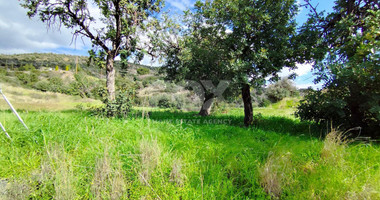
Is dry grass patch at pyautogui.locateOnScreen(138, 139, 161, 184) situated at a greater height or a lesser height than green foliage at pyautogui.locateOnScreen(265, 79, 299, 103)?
lesser

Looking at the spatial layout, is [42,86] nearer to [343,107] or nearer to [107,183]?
[107,183]

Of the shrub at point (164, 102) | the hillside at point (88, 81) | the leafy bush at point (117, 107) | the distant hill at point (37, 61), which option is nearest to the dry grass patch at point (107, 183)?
the hillside at point (88, 81)

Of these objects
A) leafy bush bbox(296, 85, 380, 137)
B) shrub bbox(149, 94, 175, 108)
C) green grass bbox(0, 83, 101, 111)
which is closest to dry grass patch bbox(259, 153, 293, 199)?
leafy bush bbox(296, 85, 380, 137)

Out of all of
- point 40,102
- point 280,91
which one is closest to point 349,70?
point 280,91

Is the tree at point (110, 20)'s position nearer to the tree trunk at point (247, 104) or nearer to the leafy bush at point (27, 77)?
the tree trunk at point (247, 104)

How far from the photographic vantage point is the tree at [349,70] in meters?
4.35

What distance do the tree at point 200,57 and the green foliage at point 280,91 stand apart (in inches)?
458

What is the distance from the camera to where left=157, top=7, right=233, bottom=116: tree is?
6.43 m

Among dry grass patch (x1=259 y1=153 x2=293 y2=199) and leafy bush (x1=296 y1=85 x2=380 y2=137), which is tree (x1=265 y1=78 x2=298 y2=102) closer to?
leafy bush (x1=296 y1=85 x2=380 y2=137)

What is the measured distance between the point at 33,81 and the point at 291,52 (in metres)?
42.6

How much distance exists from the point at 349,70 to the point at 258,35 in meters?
2.83

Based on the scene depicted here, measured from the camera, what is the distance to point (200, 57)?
6.98m

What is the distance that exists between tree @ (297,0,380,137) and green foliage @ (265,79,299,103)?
527 inches

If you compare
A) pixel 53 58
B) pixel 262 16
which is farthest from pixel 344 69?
pixel 53 58
